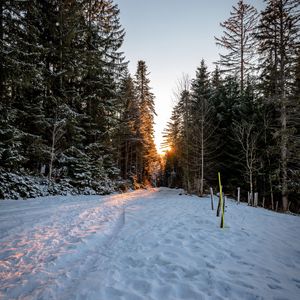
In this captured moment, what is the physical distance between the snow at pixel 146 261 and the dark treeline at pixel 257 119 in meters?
9.99

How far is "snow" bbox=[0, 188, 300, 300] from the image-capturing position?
2.85m

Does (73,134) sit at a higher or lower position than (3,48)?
lower

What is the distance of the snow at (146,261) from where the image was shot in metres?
2.85

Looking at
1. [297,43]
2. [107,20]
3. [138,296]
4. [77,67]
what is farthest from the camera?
[107,20]

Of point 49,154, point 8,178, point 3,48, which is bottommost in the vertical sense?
point 8,178

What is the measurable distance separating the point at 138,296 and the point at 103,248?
2.14 metres

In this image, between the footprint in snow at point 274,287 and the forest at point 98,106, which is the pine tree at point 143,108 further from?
the footprint in snow at point 274,287

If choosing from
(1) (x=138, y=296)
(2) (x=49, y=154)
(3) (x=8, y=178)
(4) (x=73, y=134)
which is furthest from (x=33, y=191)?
(1) (x=138, y=296)

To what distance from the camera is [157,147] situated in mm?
45406

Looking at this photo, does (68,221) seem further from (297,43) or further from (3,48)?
(297,43)

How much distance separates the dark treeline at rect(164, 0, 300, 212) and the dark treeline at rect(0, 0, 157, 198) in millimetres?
8725

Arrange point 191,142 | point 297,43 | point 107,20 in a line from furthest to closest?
point 107,20 → point 191,142 → point 297,43

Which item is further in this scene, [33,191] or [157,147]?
[157,147]

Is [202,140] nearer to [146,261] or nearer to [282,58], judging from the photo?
[282,58]
